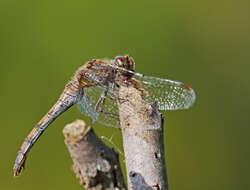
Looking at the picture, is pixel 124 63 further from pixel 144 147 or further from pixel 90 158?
pixel 90 158

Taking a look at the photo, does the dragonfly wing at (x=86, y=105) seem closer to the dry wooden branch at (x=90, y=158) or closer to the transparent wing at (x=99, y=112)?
the transparent wing at (x=99, y=112)

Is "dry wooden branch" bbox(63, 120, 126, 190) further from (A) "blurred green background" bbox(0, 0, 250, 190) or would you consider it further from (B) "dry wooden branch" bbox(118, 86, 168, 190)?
(A) "blurred green background" bbox(0, 0, 250, 190)

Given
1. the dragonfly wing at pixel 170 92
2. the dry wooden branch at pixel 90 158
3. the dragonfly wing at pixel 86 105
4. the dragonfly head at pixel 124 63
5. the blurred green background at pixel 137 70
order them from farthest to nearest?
the blurred green background at pixel 137 70 < the dragonfly wing at pixel 86 105 < the dragonfly head at pixel 124 63 < the dragonfly wing at pixel 170 92 < the dry wooden branch at pixel 90 158

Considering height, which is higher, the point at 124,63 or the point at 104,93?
the point at 124,63

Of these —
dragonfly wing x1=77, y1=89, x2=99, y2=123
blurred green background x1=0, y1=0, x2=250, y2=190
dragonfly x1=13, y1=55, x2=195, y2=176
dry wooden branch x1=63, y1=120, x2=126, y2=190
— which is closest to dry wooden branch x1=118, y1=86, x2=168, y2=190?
dry wooden branch x1=63, y1=120, x2=126, y2=190

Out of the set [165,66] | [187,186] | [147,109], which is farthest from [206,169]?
[147,109]

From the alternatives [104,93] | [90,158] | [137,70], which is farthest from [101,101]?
[90,158]

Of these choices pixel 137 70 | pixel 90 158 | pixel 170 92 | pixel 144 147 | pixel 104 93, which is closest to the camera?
pixel 90 158

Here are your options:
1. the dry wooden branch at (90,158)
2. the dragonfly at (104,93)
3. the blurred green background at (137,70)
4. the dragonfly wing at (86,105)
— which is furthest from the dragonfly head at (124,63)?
the dry wooden branch at (90,158)
